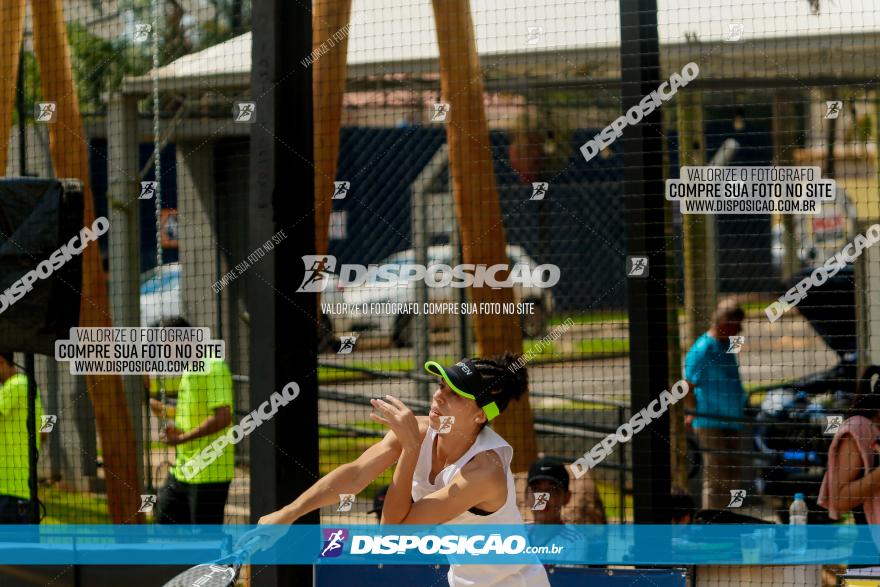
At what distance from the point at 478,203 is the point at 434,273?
1.16m

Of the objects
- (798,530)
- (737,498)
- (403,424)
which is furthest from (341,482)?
(737,498)

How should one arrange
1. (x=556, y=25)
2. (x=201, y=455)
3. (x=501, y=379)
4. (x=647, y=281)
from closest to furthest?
1. (x=501, y=379)
2. (x=647, y=281)
3. (x=556, y=25)
4. (x=201, y=455)

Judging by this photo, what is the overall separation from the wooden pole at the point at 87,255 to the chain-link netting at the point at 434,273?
0.02 metres

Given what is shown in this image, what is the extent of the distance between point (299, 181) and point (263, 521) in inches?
87.2

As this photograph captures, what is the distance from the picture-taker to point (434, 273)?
8180 mm

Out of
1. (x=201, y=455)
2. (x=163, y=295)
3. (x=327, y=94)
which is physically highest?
(x=327, y=94)

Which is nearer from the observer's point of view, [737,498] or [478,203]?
[737,498]

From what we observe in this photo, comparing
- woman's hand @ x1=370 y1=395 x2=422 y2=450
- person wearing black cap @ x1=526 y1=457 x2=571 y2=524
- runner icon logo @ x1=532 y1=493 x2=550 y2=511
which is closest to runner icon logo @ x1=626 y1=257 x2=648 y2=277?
person wearing black cap @ x1=526 y1=457 x2=571 y2=524

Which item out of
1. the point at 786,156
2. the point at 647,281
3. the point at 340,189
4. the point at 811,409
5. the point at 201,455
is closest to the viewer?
the point at 647,281

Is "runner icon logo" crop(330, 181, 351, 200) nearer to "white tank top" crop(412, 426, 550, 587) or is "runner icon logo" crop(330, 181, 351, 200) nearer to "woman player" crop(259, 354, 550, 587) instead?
"woman player" crop(259, 354, 550, 587)

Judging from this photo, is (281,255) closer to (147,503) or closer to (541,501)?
(541,501)

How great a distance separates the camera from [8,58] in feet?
26.3

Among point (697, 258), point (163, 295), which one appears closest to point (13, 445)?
point (163, 295)

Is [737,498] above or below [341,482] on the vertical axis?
below
